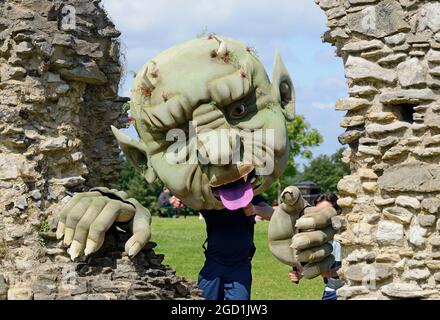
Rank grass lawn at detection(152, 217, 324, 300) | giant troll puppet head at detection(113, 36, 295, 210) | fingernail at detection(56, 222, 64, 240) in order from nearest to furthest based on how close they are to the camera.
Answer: giant troll puppet head at detection(113, 36, 295, 210)
fingernail at detection(56, 222, 64, 240)
grass lawn at detection(152, 217, 324, 300)

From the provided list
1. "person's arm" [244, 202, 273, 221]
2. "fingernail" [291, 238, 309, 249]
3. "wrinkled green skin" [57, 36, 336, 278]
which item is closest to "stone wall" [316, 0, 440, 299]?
"fingernail" [291, 238, 309, 249]

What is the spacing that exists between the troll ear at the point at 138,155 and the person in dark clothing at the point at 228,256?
0.52 meters

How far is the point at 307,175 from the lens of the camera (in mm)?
49062

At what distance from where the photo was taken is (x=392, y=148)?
661 centimetres

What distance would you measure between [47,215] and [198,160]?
1349mm

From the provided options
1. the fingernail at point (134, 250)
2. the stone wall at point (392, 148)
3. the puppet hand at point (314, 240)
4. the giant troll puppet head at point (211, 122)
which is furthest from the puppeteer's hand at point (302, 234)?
the fingernail at point (134, 250)

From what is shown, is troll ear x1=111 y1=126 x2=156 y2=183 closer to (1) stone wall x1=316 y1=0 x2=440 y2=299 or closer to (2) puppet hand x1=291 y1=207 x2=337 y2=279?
(2) puppet hand x1=291 y1=207 x2=337 y2=279

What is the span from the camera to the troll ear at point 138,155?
7449 millimetres

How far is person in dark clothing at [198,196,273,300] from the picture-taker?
7.46 meters

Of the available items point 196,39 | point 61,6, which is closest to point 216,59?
point 196,39

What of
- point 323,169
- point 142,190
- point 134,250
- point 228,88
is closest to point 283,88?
point 228,88

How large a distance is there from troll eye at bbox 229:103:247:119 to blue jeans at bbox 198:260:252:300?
3.66ft
